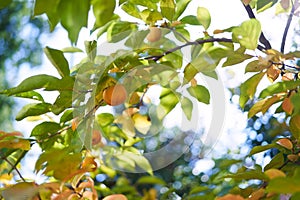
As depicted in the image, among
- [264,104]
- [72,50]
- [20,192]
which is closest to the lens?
[20,192]

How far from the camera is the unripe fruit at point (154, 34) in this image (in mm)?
720

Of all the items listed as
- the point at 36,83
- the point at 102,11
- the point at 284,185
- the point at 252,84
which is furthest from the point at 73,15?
the point at 252,84

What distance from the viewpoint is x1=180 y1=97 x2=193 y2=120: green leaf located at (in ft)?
2.47

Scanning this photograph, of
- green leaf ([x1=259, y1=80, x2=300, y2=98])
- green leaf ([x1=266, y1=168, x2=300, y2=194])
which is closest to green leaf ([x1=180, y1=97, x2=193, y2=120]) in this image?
green leaf ([x1=259, y1=80, x2=300, y2=98])

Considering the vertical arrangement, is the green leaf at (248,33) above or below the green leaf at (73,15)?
below

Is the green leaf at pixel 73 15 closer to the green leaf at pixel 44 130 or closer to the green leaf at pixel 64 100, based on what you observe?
the green leaf at pixel 64 100

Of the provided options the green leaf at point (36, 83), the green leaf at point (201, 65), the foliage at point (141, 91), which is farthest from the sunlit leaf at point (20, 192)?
the green leaf at point (201, 65)

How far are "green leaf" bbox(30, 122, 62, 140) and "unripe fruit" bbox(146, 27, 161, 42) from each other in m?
0.19

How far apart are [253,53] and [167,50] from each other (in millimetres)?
129

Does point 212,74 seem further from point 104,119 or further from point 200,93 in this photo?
point 104,119

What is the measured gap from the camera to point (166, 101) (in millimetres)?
773

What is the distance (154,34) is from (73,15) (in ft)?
1.32

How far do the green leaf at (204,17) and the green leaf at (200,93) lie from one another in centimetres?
9

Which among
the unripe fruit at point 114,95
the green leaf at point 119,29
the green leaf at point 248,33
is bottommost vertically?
the unripe fruit at point 114,95
